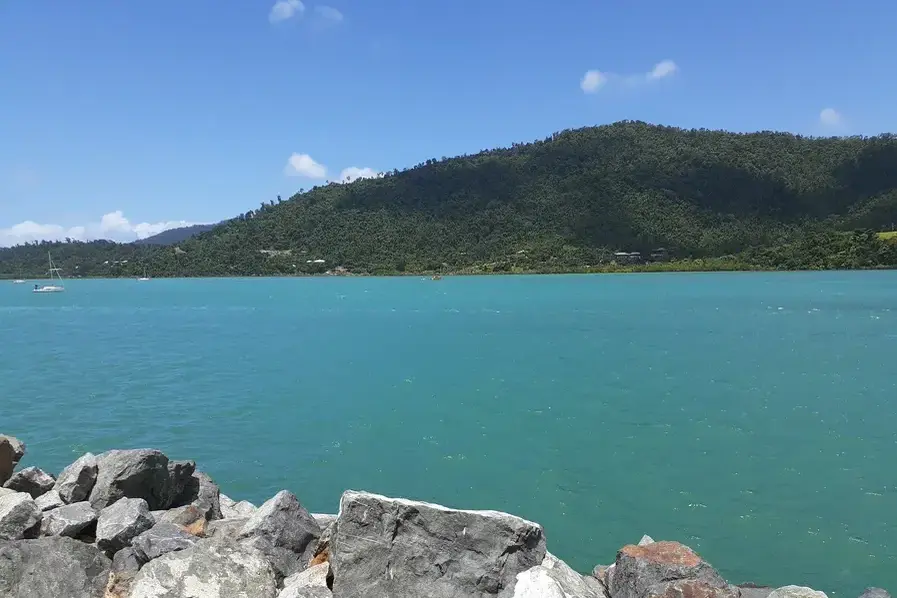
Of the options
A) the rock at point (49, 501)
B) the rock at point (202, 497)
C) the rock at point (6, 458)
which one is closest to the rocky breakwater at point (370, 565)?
the rock at point (49, 501)

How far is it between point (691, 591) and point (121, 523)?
6.51 meters

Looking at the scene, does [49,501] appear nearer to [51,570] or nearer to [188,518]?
[188,518]

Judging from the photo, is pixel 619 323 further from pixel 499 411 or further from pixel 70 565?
pixel 70 565

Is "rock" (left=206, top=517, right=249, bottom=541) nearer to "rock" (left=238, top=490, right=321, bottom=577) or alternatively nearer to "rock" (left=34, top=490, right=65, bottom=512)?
"rock" (left=238, top=490, right=321, bottom=577)

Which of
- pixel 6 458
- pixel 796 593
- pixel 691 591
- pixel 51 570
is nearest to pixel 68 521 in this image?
pixel 51 570

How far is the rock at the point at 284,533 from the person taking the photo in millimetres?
7625

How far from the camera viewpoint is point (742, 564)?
11180 millimetres

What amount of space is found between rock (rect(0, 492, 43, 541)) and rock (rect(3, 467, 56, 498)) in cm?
275

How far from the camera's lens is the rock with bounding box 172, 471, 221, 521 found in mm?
10352

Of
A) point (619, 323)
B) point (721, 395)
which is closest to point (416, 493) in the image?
point (721, 395)

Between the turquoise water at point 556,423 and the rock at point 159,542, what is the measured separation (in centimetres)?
634

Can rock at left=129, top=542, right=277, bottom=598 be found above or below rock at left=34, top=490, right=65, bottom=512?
above

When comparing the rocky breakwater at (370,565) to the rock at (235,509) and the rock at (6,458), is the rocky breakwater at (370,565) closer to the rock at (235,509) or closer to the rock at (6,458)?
the rock at (235,509)

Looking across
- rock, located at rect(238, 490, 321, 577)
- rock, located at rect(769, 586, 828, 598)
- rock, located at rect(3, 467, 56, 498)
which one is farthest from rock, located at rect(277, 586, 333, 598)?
rock, located at rect(3, 467, 56, 498)
